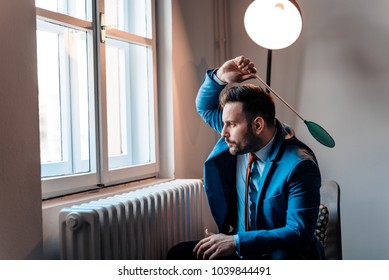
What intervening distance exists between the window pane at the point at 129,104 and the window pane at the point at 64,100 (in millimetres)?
123

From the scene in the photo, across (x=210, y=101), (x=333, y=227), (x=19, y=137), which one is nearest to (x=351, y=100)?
(x=333, y=227)

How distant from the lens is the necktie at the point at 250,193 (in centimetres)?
106

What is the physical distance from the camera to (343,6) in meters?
1.60

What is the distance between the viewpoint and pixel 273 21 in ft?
4.21

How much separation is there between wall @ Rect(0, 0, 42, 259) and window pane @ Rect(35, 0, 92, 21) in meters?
0.29

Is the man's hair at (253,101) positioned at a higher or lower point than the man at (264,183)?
higher

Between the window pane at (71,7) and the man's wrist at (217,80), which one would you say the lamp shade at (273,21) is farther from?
the window pane at (71,7)

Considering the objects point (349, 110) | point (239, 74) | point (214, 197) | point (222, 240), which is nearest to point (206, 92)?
point (239, 74)

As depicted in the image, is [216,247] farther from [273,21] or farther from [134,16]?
[134,16]

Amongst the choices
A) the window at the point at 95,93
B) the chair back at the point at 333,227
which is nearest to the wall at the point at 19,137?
the window at the point at 95,93

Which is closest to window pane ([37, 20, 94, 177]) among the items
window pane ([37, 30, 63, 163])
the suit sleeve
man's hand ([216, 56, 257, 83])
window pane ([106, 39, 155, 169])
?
window pane ([37, 30, 63, 163])

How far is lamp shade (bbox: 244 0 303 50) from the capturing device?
4.14 feet

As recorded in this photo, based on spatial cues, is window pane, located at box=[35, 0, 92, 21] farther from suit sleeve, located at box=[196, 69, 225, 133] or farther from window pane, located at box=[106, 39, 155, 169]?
suit sleeve, located at box=[196, 69, 225, 133]

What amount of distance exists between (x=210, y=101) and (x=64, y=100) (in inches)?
19.4
